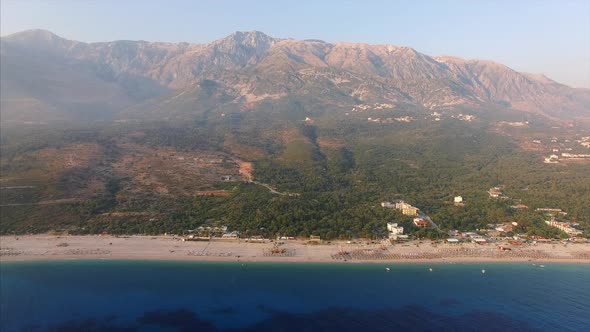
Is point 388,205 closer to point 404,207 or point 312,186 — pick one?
point 404,207

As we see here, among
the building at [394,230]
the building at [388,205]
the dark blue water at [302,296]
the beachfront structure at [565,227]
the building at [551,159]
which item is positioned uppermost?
the building at [551,159]

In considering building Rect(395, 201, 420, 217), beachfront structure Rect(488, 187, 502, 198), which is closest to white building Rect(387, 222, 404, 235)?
building Rect(395, 201, 420, 217)

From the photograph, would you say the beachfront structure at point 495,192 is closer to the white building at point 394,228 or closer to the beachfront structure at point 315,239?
the white building at point 394,228

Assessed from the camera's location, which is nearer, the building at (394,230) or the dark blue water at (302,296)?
the dark blue water at (302,296)

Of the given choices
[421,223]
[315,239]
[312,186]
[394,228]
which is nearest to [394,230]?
[394,228]

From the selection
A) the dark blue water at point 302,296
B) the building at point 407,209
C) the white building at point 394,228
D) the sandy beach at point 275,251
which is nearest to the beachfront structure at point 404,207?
the building at point 407,209

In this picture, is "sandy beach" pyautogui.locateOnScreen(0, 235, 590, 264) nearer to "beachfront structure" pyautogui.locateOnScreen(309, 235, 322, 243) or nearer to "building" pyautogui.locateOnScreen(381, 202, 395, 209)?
"beachfront structure" pyautogui.locateOnScreen(309, 235, 322, 243)
